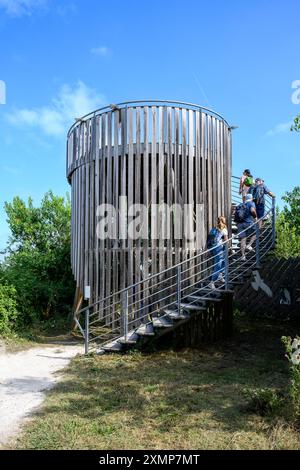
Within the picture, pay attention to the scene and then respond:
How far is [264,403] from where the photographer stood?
218 inches

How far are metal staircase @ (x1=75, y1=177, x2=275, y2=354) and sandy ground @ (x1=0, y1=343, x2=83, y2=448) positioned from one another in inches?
29.3

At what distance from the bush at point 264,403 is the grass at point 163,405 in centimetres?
10

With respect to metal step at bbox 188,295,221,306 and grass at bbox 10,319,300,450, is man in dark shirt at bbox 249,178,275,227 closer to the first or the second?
metal step at bbox 188,295,221,306

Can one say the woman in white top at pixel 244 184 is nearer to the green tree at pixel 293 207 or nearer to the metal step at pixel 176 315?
the metal step at pixel 176 315

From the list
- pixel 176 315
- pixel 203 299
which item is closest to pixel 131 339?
pixel 176 315

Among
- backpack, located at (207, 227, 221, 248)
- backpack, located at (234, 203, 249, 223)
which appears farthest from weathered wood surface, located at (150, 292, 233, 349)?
backpack, located at (234, 203, 249, 223)

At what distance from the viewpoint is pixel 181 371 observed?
25.7 feet

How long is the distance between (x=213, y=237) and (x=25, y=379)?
5.27 meters

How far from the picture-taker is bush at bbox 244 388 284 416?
212 inches

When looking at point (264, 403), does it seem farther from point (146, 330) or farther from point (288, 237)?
point (288, 237)

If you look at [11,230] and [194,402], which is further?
[11,230]
